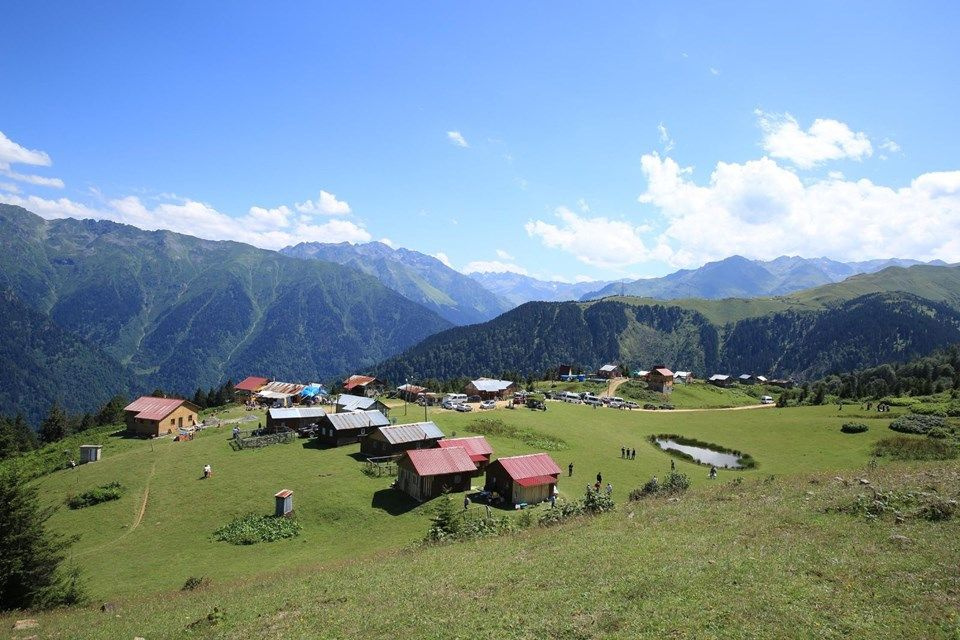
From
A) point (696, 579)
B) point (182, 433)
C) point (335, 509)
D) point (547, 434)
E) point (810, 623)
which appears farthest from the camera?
point (182, 433)

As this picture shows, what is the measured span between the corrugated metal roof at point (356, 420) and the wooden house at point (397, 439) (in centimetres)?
421

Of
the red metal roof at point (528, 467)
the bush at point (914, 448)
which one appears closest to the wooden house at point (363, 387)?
the red metal roof at point (528, 467)

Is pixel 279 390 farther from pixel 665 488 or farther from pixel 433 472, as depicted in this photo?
pixel 665 488

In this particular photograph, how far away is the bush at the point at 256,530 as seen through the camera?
42.0m

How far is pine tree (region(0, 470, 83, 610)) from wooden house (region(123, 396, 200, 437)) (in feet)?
186

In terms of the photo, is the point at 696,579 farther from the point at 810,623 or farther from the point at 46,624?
the point at 46,624

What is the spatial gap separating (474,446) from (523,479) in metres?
11.8

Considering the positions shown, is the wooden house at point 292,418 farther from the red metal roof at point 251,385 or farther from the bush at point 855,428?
the bush at point 855,428

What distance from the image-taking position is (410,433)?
63188mm

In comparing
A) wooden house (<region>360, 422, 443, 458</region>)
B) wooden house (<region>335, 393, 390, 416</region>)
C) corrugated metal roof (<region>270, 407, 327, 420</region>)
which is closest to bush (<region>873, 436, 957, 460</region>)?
wooden house (<region>360, 422, 443, 458</region>)

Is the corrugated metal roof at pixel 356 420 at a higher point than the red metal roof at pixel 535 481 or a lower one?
higher

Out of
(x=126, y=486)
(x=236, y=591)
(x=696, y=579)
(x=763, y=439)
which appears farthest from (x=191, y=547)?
(x=763, y=439)

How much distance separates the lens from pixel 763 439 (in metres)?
79.3

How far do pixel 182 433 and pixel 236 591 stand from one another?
5977 cm
